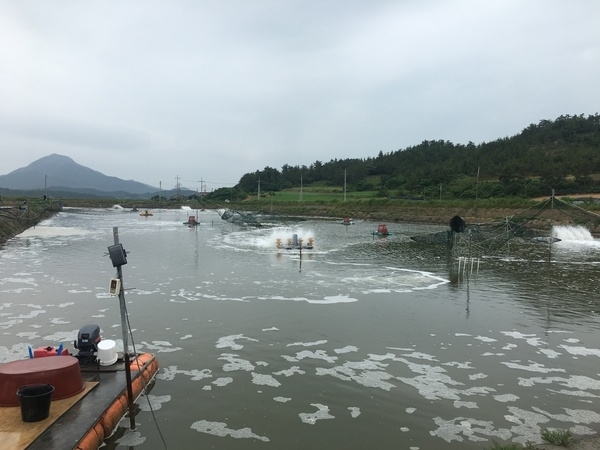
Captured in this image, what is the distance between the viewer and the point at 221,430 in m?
9.16

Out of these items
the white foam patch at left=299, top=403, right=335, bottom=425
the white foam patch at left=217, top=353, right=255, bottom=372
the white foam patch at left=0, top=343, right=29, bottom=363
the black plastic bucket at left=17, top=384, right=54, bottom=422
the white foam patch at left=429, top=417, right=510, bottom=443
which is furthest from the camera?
the white foam patch at left=0, top=343, right=29, bottom=363

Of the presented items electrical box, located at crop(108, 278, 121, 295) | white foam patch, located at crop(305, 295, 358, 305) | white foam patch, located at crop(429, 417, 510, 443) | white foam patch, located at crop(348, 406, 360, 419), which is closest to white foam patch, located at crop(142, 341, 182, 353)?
electrical box, located at crop(108, 278, 121, 295)

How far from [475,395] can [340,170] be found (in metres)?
176

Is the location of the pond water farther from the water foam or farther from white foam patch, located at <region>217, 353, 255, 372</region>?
the water foam

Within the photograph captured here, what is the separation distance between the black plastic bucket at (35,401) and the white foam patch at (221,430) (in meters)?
2.93

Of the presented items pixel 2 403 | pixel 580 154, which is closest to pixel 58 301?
pixel 2 403

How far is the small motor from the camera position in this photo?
10.6 meters

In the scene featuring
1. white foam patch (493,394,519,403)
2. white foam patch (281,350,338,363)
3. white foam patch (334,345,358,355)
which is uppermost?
white foam patch (334,345,358,355)

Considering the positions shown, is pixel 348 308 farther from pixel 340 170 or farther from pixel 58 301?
pixel 340 170

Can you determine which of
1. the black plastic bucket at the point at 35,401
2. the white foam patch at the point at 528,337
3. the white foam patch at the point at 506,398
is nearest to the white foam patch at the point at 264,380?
the black plastic bucket at the point at 35,401

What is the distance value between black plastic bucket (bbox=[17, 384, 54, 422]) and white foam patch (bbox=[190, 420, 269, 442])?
2.93m

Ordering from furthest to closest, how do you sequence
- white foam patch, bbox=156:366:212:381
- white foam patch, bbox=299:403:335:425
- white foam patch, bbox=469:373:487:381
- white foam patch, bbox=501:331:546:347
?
white foam patch, bbox=501:331:546:347, white foam patch, bbox=469:373:487:381, white foam patch, bbox=156:366:212:381, white foam patch, bbox=299:403:335:425

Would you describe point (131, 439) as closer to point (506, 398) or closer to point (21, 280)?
point (506, 398)

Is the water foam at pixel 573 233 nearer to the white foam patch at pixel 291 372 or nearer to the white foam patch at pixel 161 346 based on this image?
the white foam patch at pixel 291 372
